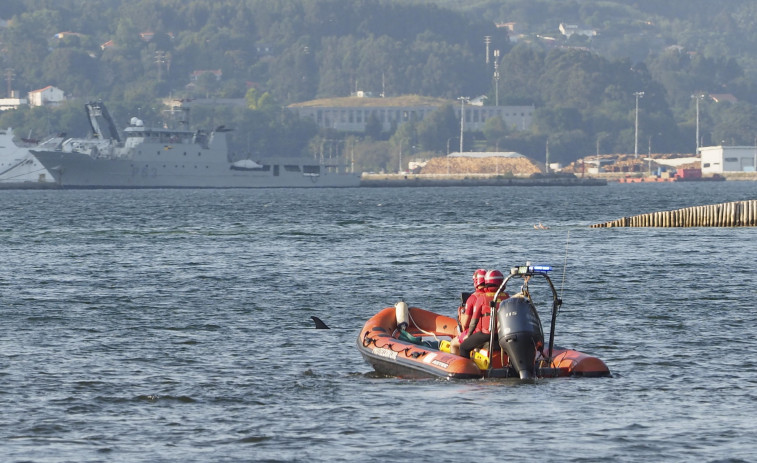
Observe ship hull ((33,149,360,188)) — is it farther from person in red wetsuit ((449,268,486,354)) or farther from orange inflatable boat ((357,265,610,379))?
person in red wetsuit ((449,268,486,354))

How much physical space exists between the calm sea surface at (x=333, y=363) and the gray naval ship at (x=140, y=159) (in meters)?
119

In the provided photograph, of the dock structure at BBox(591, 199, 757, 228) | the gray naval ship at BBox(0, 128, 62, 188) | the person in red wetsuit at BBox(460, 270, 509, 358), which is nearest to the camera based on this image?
the person in red wetsuit at BBox(460, 270, 509, 358)

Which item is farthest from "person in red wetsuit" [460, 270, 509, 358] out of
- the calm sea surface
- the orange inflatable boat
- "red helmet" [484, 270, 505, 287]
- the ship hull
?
the ship hull

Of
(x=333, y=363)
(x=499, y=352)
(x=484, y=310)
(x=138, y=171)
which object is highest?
(x=138, y=171)

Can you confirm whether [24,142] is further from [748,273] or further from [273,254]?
[748,273]

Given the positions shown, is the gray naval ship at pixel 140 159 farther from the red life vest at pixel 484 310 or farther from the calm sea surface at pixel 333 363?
the red life vest at pixel 484 310

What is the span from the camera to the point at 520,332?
20.3 metres

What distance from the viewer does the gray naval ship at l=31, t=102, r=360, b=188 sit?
171625mm

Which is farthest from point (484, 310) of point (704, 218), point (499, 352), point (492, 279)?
point (704, 218)

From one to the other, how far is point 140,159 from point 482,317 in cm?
15390

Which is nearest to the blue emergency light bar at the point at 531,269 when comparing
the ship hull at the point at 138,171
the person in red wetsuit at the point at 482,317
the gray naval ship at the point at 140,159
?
the person in red wetsuit at the point at 482,317

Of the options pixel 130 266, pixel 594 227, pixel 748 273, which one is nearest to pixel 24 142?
pixel 594 227

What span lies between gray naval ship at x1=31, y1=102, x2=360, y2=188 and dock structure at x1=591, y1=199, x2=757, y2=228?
4318 inches

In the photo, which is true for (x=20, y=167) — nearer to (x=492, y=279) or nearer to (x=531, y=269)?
(x=492, y=279)
